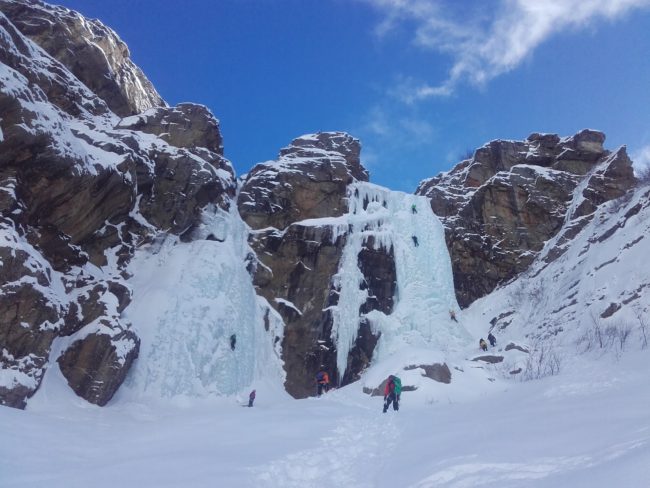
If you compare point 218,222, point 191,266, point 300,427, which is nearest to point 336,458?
point 300,427

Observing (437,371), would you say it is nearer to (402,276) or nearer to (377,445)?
(377,445)

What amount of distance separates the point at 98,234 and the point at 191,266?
154 inches

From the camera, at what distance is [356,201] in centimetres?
3034

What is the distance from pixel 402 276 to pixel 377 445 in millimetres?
19460

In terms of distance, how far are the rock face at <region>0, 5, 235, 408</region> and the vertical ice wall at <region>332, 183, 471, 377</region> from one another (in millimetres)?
7565

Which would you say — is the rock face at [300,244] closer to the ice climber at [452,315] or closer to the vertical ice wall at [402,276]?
the vertical ice wall at [402,276]

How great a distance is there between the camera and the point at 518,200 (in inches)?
1278

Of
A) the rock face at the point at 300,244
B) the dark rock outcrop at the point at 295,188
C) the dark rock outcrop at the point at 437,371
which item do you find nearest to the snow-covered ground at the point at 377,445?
the dark rock outcrop at the point at 437,371

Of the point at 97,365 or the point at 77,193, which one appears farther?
the point at 77,193

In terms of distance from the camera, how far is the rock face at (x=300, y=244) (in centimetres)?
2498

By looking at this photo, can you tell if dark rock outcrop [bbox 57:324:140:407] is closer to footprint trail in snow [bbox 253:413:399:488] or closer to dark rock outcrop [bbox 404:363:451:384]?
footprint trail in snow [bbox 253:413:399:488]

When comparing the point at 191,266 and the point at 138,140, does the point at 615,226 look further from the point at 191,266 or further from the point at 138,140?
the point at 138,140

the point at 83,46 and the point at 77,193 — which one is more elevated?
the point at 83,46

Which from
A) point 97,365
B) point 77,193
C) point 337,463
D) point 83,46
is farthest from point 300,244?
point 337,463
